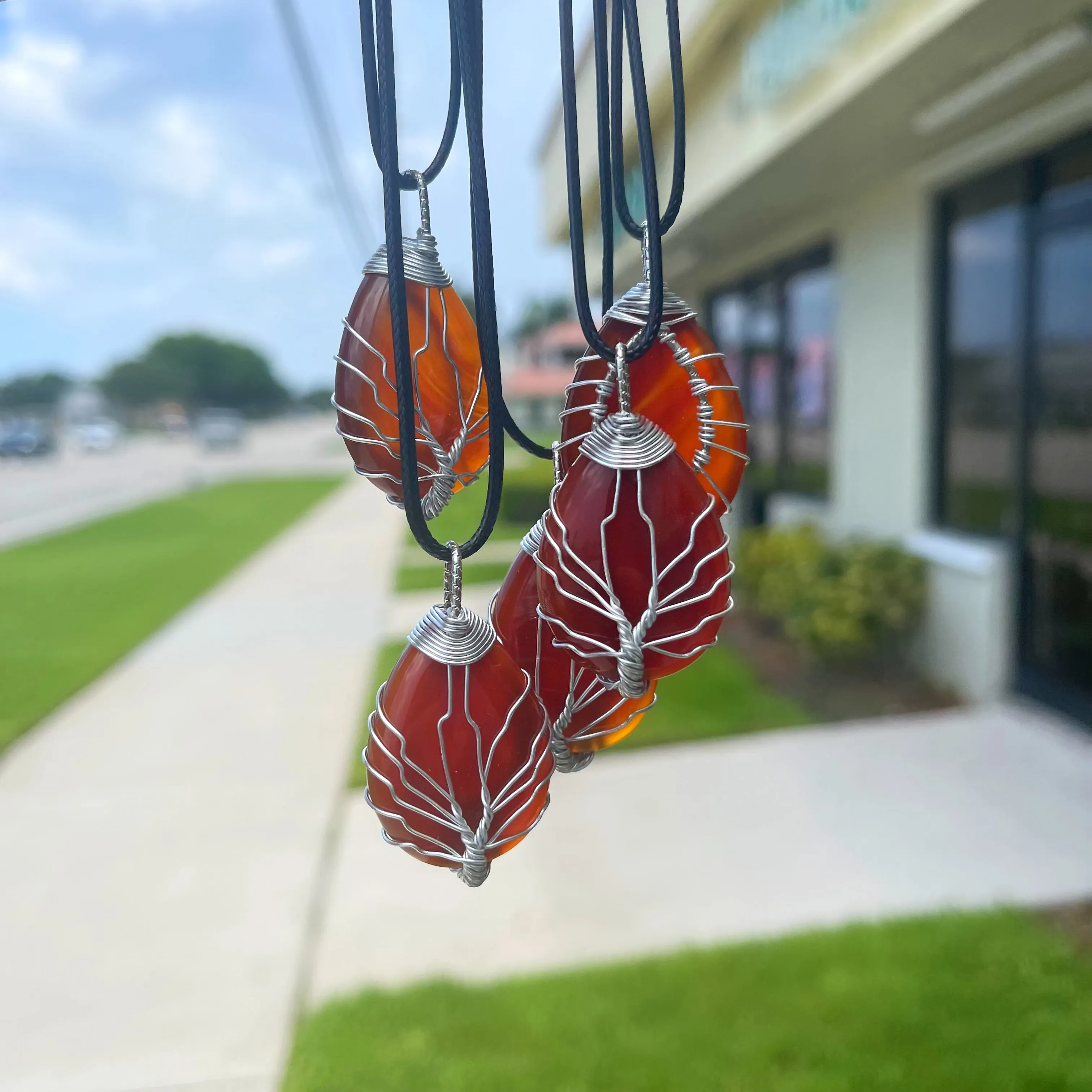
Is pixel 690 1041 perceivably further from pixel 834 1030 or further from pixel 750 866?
pixel 750 866

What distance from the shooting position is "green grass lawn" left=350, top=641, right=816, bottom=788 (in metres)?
4.03

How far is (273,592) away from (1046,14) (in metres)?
6.86

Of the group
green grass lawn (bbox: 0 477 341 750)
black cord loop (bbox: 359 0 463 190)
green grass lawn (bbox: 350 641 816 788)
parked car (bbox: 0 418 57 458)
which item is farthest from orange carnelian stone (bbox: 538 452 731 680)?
parked car (bbox: 0 418 57 458)

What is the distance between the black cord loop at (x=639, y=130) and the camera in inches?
25.3

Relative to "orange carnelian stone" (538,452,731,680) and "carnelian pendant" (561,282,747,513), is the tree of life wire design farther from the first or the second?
"carnelian pendant" (561,282,747,513)

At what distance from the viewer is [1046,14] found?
2.62m

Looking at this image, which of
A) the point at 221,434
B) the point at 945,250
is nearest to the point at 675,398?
the point at 945,250

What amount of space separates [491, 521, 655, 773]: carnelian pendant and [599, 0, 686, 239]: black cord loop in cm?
24

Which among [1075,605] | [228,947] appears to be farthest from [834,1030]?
[1075,605]

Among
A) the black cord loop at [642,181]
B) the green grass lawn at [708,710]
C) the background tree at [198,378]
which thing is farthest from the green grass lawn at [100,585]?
the background tree at [198,378]

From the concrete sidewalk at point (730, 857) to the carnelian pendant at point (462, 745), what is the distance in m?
2.05

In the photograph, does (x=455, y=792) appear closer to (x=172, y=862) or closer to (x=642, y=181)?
(x=642, y=181)

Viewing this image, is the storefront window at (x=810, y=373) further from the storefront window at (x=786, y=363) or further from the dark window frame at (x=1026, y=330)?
the dark window frame at (x=1026, y=330)

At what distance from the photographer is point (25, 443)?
116 feet
